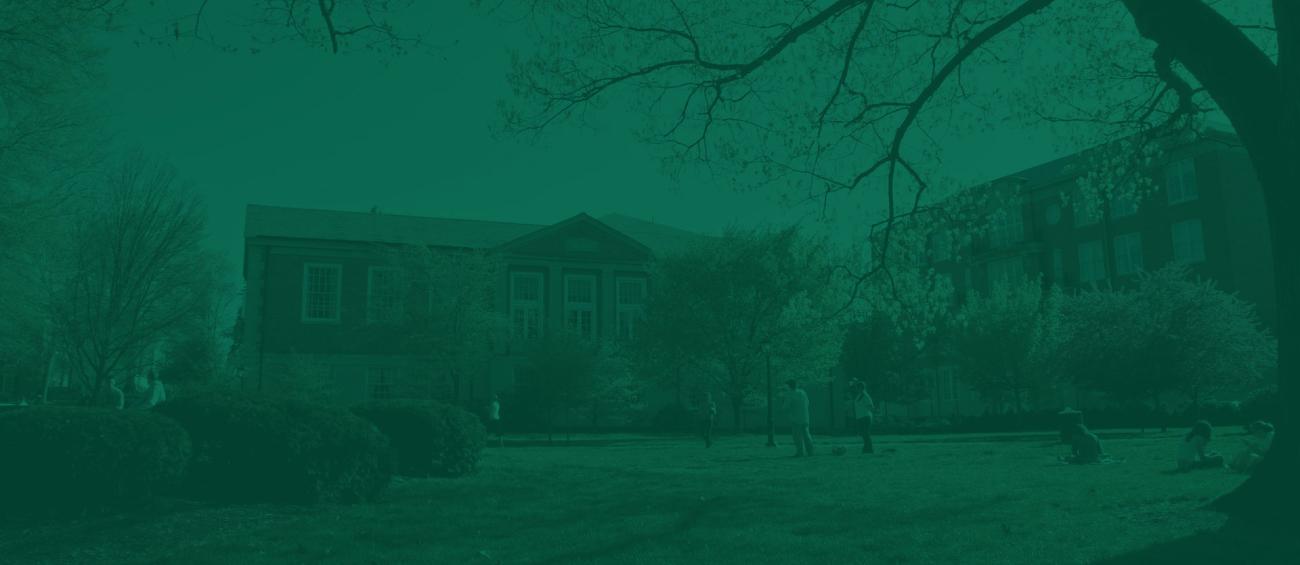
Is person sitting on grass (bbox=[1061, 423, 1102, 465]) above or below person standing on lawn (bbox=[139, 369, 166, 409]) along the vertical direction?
below

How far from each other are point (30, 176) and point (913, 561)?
17.7m

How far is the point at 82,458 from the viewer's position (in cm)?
854

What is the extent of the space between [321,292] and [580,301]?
12.1 meters

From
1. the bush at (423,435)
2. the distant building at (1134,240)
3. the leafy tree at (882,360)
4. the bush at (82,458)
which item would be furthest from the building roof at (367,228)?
the bush at (82,458)

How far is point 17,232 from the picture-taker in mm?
17703

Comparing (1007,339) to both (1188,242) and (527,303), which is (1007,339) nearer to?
(1188,242)

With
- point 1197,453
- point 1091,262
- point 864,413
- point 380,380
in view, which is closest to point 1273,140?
point 1197,453

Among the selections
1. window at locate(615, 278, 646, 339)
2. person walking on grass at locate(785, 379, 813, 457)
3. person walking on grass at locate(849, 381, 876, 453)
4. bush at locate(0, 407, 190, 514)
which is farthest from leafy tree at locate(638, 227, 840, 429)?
bush at locate(0, 407, 190, 514)

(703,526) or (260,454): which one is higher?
(260,454)

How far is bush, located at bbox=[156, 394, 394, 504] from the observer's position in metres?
9.74

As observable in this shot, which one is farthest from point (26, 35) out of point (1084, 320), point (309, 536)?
point (1084, 320)

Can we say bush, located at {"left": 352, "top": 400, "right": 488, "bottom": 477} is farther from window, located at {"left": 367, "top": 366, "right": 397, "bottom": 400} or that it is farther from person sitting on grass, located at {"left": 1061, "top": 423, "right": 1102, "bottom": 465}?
window, located at {"left": 367, "top": 366, "right": 397, "bottom": 400}

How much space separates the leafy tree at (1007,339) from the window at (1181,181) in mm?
7828

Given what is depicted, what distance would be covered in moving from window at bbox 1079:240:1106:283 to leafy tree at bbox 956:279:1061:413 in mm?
7712
